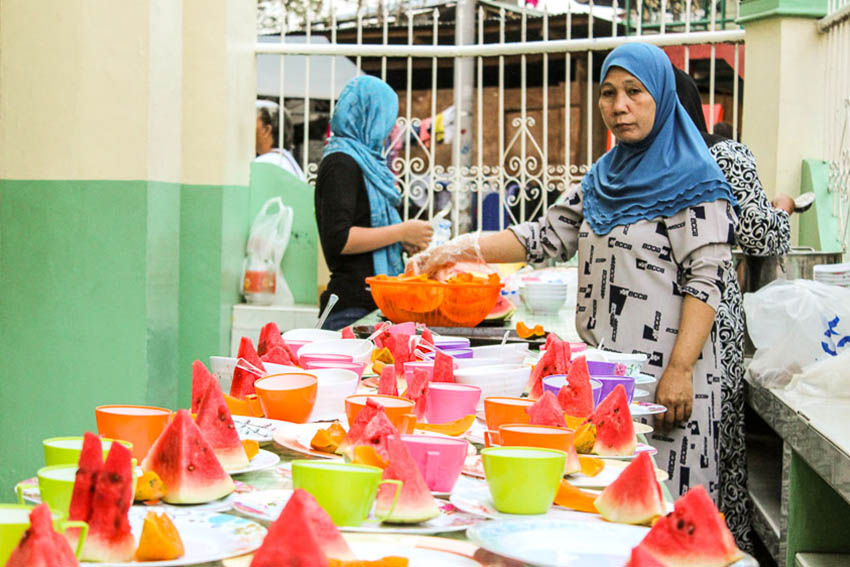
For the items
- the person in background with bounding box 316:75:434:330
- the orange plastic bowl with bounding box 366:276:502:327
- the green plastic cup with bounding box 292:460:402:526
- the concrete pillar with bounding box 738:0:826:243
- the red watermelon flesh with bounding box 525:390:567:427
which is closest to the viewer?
the green plastic cup with bounding box 292:460:402:526

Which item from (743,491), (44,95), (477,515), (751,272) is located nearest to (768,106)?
(751,272)

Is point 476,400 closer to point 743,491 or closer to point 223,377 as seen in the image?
point 223,377

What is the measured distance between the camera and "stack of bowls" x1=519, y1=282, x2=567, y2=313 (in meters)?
4.98

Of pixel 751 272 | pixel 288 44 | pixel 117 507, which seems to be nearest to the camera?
pixel 117 507

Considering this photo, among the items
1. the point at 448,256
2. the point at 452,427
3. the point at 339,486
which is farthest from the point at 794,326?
the point at 339,486

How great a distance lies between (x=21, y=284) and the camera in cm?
483

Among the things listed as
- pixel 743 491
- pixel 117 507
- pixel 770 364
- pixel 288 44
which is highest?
pixel 288 44

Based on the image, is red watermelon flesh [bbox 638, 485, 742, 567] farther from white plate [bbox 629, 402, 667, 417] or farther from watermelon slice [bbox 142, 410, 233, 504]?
white plate [bbox 629, 402, 667, 417]

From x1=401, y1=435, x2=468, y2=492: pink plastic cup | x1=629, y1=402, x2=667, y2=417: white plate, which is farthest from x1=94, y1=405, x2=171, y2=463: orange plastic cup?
x1=629, y1=402, x2=667, y2=417: white plate

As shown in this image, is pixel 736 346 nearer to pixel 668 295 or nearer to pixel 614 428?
pixel 668 295

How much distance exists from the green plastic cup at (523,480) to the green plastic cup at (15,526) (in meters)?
0.54

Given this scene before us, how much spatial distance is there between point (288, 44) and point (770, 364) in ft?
14.9

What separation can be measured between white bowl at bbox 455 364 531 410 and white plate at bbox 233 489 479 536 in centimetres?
67

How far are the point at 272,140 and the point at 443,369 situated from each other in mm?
5698
